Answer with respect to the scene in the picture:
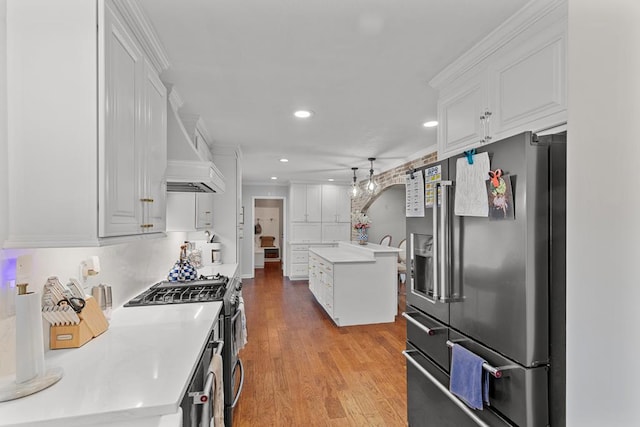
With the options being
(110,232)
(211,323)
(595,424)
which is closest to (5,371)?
(110,232)

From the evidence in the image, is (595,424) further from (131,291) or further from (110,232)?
(131,291)

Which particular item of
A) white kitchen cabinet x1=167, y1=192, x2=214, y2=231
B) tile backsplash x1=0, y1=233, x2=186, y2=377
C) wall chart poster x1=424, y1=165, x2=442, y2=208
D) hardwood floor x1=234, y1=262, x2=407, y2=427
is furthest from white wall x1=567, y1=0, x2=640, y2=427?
white kitchen cabinet x1=167, y1=192, x2=214, y2=231

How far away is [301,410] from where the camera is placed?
238cm

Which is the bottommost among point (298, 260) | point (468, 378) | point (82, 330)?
point (298, 260)

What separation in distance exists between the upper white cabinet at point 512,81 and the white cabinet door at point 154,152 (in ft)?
5.53

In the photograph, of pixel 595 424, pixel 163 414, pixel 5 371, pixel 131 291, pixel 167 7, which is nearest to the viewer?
pixel 595 424

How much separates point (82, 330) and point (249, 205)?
686 centimetres

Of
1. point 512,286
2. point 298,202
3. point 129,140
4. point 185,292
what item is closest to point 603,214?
point 512,286

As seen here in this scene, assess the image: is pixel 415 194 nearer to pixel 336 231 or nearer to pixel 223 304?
pixel 223 304

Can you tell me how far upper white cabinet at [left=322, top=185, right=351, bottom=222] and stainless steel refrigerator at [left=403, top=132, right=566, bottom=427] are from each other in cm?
604

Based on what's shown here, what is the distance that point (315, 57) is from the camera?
1895 millimetres

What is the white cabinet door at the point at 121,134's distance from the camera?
1.15 m

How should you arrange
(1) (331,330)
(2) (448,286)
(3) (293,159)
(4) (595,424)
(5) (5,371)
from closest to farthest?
1. (4) (595,424)
2. (5) (5,371)
3. (2) (448,286)
4. (1) (331,330)
5. (3) (293,159)

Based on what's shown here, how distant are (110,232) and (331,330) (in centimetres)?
336
